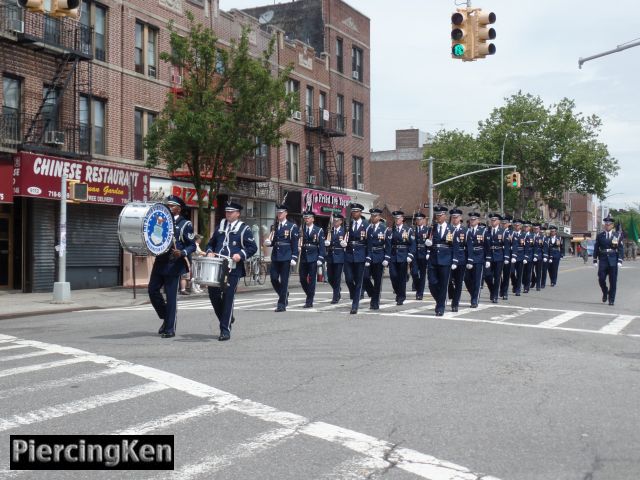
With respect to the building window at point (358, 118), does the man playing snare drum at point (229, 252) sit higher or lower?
lower

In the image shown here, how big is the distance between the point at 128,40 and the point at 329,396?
23.7 metres

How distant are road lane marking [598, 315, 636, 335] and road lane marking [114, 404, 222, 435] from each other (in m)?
8.58

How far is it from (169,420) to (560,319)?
1069 cm

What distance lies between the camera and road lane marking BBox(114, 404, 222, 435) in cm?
617

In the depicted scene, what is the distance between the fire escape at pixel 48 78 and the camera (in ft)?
77.7

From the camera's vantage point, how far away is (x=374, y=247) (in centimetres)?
1672

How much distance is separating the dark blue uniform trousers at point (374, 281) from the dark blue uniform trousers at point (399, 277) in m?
1.21

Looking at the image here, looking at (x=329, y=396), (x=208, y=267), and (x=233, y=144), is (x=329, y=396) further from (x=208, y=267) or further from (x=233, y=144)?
(x=233, y=144)

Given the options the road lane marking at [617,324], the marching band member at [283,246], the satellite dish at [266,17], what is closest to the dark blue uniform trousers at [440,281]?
the marching band member at [283,246]

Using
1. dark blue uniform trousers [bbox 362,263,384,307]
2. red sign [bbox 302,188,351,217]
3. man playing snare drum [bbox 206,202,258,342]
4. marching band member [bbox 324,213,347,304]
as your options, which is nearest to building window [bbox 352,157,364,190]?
red sign [bbox 302,188,351,217]

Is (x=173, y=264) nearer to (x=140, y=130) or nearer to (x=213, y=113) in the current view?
(x=213, y=113)

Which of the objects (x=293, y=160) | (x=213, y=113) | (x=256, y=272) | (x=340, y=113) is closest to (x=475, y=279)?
(x=213, y=113)

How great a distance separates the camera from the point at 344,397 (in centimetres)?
756

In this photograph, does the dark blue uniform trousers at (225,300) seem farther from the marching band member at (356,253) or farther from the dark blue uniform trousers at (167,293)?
the marching band member at (356,253)
